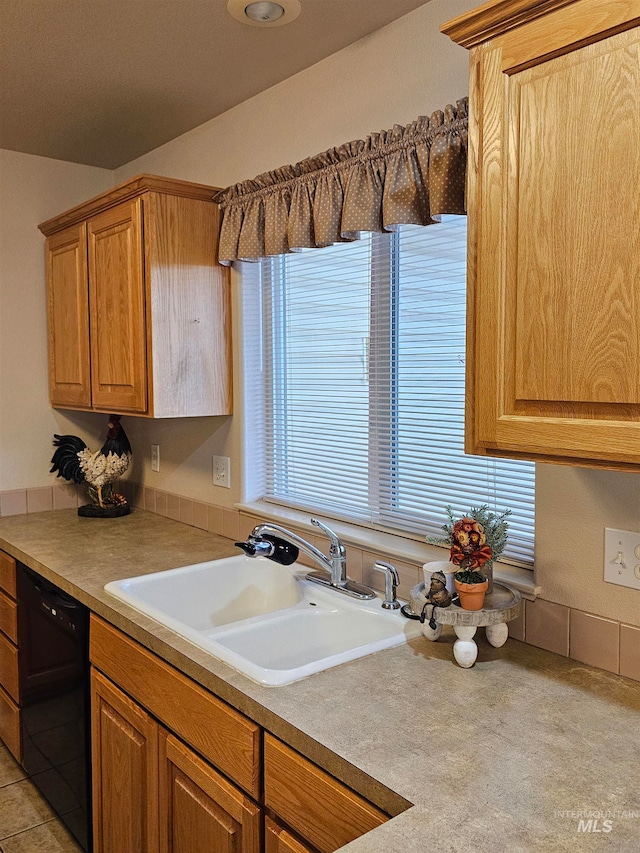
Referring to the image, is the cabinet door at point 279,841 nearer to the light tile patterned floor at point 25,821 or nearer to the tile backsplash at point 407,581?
the tile backsplash at point 407,581

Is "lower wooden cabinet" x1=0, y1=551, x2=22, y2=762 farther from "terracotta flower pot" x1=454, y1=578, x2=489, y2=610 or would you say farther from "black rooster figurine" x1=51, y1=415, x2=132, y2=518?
"terracotta flower pot" x1=454, y1=578, x2=489, y2=610

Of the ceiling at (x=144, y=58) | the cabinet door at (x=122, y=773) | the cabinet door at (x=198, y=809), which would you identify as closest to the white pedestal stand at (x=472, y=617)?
the cabinet door at (x=198, y=809)

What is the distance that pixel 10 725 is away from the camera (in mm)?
2596

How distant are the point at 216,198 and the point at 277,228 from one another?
1.28ft

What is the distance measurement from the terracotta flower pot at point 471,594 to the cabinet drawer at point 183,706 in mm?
484

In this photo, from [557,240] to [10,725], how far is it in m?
2.51

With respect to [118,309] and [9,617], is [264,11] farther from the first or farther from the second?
[9,617]

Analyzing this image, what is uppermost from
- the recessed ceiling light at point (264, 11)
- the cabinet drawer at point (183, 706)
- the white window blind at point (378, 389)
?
the recessed ceiling light at point (264, 11)

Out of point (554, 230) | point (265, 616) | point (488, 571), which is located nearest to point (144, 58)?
point (554, 230)

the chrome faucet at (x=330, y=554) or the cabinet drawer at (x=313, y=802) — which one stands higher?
the chrome faucet at (x=330, y=554)

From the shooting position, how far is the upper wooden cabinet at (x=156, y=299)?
237 centimetres

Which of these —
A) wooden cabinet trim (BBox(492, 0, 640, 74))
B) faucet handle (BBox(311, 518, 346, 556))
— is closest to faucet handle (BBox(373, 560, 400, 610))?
faucet handle (BBox(311, 518, 346, 556))

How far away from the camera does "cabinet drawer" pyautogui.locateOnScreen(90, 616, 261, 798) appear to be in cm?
136

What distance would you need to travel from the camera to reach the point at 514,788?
1053 millimetres
